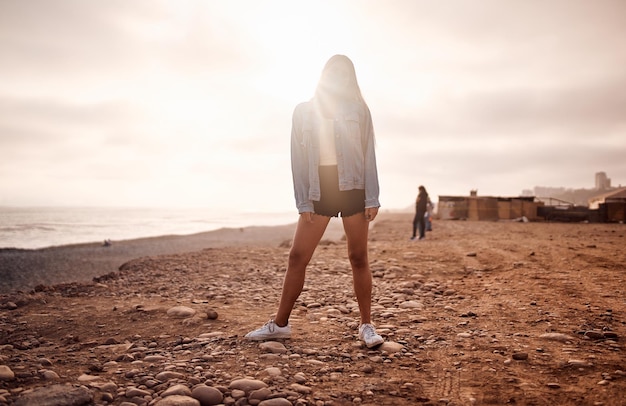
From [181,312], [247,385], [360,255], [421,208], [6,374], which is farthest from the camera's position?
[421,208]

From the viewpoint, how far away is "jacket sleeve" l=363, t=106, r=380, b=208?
3814 millimetres

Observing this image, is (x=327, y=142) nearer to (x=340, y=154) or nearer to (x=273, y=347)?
(x=340, y=154)

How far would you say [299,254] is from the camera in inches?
153

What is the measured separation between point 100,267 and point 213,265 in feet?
26.5

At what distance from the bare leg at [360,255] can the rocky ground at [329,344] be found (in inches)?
17.8

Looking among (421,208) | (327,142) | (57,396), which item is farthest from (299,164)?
(421,208)

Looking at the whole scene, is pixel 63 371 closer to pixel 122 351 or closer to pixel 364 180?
pixel 122 351

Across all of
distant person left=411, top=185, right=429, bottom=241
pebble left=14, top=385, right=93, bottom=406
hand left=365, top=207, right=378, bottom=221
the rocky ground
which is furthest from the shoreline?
hand left=365, top=207, right=378, bottom=221

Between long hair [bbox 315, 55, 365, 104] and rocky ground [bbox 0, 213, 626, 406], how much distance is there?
2540 millimetres

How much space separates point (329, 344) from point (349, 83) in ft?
8.90

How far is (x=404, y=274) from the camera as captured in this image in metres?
8.40

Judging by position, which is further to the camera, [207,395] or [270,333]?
[270,333]

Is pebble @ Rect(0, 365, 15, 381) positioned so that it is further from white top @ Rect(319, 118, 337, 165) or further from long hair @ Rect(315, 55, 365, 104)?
long hair @ Rect(315, 55, 365, 104)

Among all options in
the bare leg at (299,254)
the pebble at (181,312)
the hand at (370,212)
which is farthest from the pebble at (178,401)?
the pebble at (181,312)
